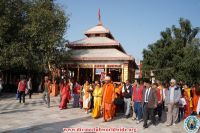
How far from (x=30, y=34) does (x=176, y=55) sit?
13.0m

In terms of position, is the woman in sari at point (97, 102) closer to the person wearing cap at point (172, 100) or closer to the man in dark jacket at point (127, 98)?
the man in dark jacket at point (127, 98)

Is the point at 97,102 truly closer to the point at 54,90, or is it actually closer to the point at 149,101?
the point at 149,101

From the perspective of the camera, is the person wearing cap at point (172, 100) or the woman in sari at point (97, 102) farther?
the woman in sari at point (97, 102)

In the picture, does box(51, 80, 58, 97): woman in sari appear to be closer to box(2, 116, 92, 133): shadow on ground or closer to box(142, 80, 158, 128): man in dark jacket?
box(2, 116, 92, 133): shadow on ground

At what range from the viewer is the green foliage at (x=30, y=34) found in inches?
984

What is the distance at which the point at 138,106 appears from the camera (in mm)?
12477

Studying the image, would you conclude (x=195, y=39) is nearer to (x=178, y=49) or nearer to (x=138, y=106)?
(x=178, y=49)

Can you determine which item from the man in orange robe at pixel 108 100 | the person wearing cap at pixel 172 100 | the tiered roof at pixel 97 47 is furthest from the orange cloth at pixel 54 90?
the person wearing cap at pixel 172 100

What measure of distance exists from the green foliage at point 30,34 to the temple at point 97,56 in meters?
2.12

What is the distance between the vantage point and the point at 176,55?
89.8 ft

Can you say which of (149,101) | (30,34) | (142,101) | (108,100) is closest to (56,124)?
(108,100)

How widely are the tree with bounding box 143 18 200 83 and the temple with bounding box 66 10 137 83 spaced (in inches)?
87.1

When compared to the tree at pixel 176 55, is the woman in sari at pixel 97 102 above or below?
below

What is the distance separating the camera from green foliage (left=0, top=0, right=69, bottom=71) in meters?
25.0
